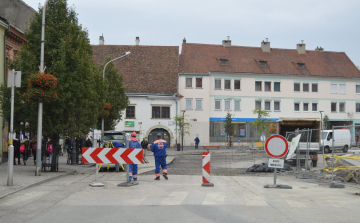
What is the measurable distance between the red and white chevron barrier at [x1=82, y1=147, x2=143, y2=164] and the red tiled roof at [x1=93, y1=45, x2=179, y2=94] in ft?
134

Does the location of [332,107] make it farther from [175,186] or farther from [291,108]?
[175,186]

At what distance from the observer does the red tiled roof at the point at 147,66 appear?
183 feet

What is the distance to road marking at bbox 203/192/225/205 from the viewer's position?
10492 mm

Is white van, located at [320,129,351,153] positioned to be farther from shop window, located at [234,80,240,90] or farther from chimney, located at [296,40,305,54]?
chimney, located at [296,40,305,54]

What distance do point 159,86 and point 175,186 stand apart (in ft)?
138

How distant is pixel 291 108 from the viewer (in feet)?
199

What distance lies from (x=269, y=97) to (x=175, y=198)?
50815 mm

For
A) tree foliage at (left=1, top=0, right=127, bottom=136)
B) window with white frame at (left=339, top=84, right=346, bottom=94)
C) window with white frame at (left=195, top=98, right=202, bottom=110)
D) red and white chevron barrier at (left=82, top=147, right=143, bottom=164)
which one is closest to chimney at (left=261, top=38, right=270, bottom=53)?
window with white frame at (left=339, top=84, right=346, bottom=94)

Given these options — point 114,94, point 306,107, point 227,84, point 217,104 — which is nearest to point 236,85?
point 227,84

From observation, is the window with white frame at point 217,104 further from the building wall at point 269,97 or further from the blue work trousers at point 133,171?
the blue work trousers at point 133,171

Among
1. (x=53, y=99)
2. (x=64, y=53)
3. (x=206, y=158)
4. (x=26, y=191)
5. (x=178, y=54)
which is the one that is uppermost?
(x=178, y=54)

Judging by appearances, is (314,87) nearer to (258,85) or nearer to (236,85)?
(258,85)

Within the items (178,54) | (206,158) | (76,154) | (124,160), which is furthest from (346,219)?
(178,54)

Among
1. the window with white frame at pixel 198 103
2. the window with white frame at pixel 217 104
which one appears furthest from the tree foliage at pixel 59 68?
the window with white frame at pixel 217 104
